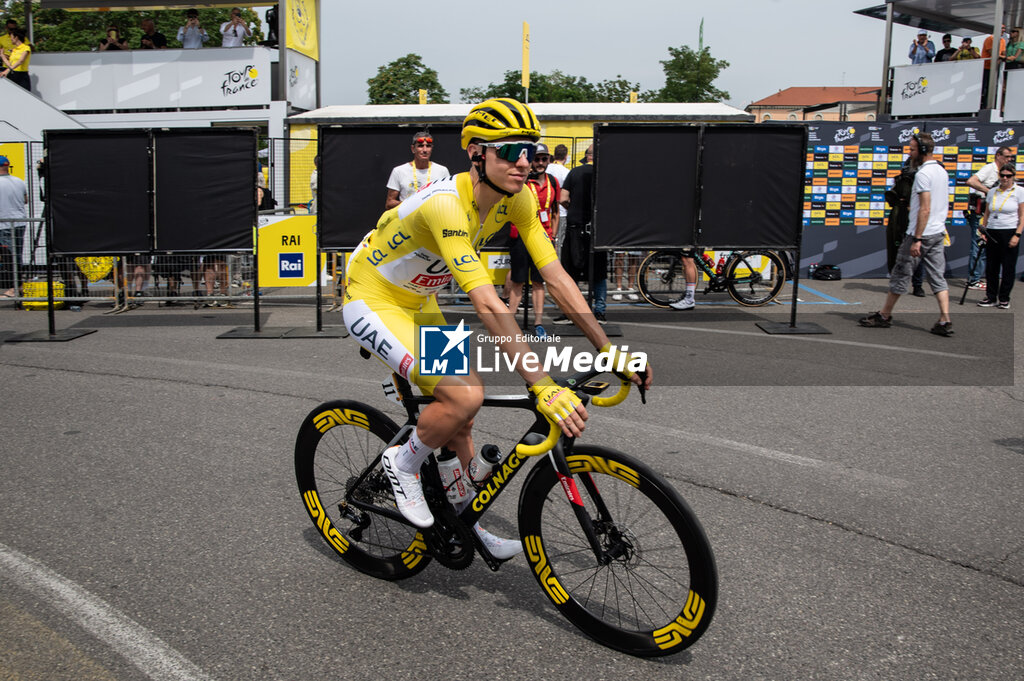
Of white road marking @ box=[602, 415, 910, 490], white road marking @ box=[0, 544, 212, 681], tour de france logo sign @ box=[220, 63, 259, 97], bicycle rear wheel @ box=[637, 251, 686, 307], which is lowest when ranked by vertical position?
white road marking @ box=[0, 544, 212, 681]

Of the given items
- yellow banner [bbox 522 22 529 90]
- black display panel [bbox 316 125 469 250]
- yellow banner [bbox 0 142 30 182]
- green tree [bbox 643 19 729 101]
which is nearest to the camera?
black display panel [bbox 316 125 469 250]

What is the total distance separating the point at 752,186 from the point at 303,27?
14502 millimetres

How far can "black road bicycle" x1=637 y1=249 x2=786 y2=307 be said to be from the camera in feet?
41.1

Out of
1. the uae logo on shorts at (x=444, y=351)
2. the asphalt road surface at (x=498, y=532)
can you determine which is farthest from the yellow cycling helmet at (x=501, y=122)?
the asphalt road surface at (x=498, y=532)

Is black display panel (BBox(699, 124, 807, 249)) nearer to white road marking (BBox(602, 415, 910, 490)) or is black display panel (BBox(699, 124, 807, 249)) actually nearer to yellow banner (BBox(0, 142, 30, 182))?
white road marking (BBox(602, 415, 910, 490))

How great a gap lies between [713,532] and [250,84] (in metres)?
18.5

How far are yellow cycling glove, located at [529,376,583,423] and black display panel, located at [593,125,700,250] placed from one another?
7722 millimetres

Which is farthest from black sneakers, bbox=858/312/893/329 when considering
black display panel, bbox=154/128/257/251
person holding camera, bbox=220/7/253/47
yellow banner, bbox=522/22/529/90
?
person holding camera, bbox=220/7/253/47

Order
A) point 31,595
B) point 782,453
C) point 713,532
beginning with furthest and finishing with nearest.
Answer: point 782,453 → point 713,532 → point 31,595

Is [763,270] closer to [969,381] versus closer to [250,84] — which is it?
[969,381]

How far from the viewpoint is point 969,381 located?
7980 millimetres

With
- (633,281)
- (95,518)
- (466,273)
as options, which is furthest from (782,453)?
(633,281)

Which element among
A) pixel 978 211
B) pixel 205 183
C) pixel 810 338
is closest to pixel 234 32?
pixel 205 183

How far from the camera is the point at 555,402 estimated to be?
3047 mm
